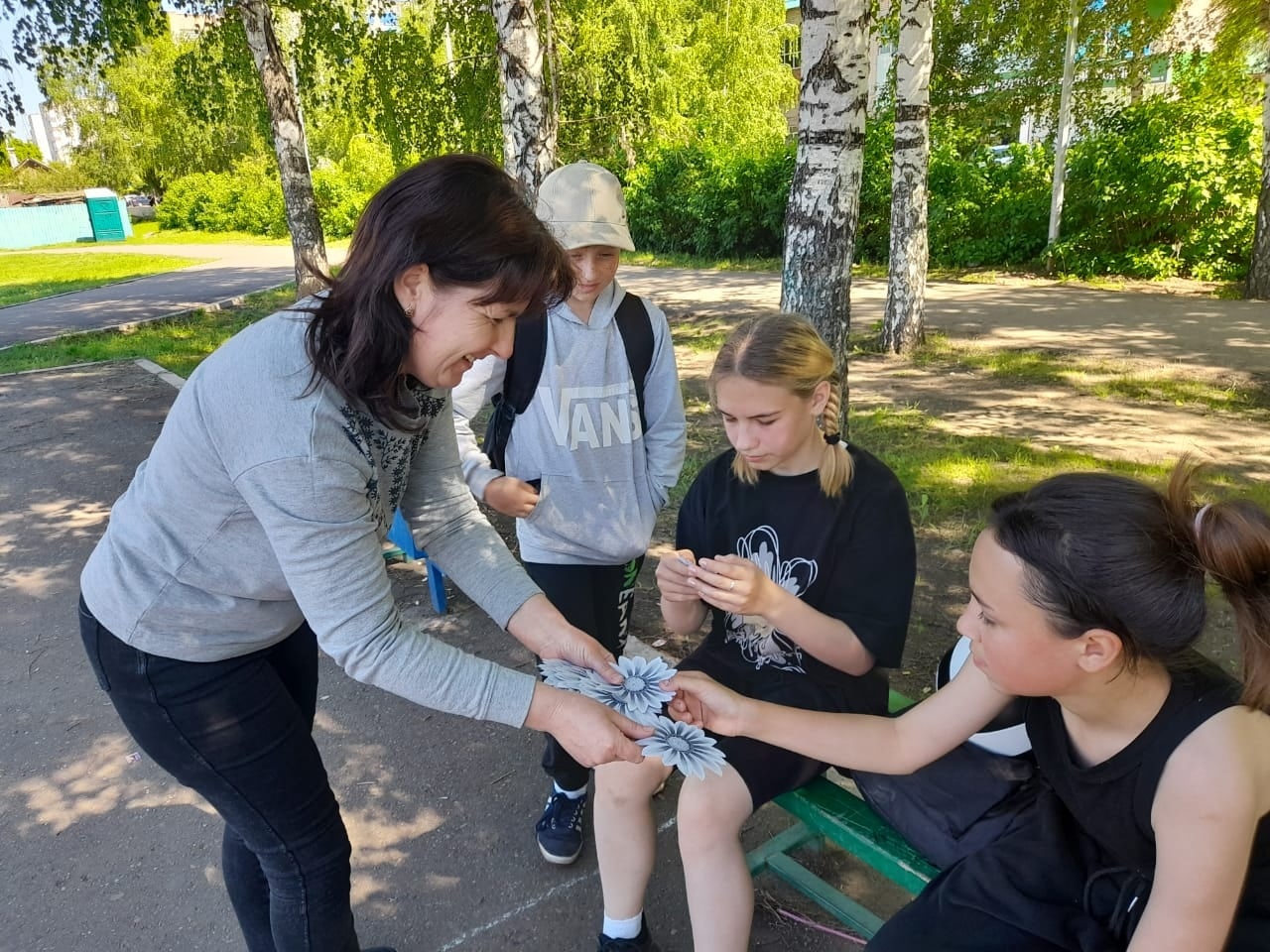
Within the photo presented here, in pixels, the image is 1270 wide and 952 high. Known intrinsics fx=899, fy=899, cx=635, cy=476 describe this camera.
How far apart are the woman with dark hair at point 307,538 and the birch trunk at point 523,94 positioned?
152 inches

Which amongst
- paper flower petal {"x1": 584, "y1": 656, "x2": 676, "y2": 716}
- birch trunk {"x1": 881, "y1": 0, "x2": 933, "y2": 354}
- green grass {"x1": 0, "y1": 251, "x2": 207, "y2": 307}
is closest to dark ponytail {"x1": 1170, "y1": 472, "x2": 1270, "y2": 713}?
paper flower petal {"x1": 584, "y1": 656, "x2": 676, "y2": 716}

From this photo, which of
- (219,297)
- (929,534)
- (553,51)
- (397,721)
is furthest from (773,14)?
(397,721)

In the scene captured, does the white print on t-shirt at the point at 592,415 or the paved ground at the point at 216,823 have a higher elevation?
the white print on t-shirt at the point at 592,415

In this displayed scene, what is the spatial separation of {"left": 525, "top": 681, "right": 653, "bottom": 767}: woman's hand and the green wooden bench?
59 cm

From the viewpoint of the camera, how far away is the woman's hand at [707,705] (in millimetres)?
1938

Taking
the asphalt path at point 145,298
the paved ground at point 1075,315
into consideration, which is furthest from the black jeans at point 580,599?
the asphalt path at point 145,298

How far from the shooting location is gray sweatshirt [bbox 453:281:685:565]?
2.62 meters

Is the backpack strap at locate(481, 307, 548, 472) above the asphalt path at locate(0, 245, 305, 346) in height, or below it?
above

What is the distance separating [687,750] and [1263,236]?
1139cm

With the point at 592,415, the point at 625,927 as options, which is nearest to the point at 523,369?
the point at 592,415

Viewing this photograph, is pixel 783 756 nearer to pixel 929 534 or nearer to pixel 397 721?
pixel 397 721

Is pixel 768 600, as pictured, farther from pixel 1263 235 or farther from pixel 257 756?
pixel 1263 235

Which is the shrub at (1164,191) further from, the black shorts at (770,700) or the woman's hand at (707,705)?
the woman's hand at (707,705)

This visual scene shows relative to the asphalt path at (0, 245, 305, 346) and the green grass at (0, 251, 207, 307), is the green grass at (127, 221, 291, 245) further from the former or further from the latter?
the asphalt path at (0, 245, 305, 346)
